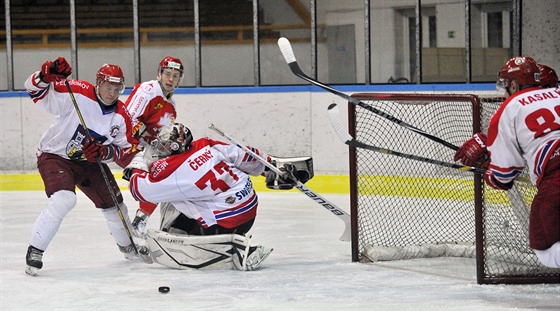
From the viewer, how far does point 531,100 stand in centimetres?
398

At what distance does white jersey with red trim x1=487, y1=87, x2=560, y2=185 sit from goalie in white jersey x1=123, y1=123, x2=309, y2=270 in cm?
144

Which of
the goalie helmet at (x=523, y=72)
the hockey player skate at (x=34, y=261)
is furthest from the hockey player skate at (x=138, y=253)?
the goalie helmet at (x=523, y=72)

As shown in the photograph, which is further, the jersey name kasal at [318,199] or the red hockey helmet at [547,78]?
the jersey name kasal at [318,199]

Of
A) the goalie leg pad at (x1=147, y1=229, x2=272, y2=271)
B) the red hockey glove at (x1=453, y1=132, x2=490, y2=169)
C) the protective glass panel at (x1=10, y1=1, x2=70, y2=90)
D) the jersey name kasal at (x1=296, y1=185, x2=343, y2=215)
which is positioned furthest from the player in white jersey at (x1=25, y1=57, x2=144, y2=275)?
→ the protective glass panel at (x1=10, y1=1, x2=70, y2=90)

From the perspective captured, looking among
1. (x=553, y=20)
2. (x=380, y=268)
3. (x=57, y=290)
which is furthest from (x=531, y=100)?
(x=553, y=20)

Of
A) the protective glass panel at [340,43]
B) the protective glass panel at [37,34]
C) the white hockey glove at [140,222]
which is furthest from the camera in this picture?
the protective glass panel at [37,34]

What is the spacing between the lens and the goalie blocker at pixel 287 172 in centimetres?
524

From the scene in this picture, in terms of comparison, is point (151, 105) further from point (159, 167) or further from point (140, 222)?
point (159, 167)

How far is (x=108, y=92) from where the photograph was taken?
17.2 feet

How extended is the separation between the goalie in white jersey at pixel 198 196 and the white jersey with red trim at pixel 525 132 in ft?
4.71

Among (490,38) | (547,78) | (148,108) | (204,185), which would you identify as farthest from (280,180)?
(490,38)

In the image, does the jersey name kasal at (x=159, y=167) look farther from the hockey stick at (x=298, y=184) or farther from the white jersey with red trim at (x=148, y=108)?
the white jersey with red trim at (x=148, y=108)

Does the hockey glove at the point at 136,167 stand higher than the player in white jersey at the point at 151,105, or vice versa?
the player in white jersey at the point at 151,105

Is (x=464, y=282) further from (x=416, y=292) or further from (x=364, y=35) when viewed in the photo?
(x=364, y=35)
